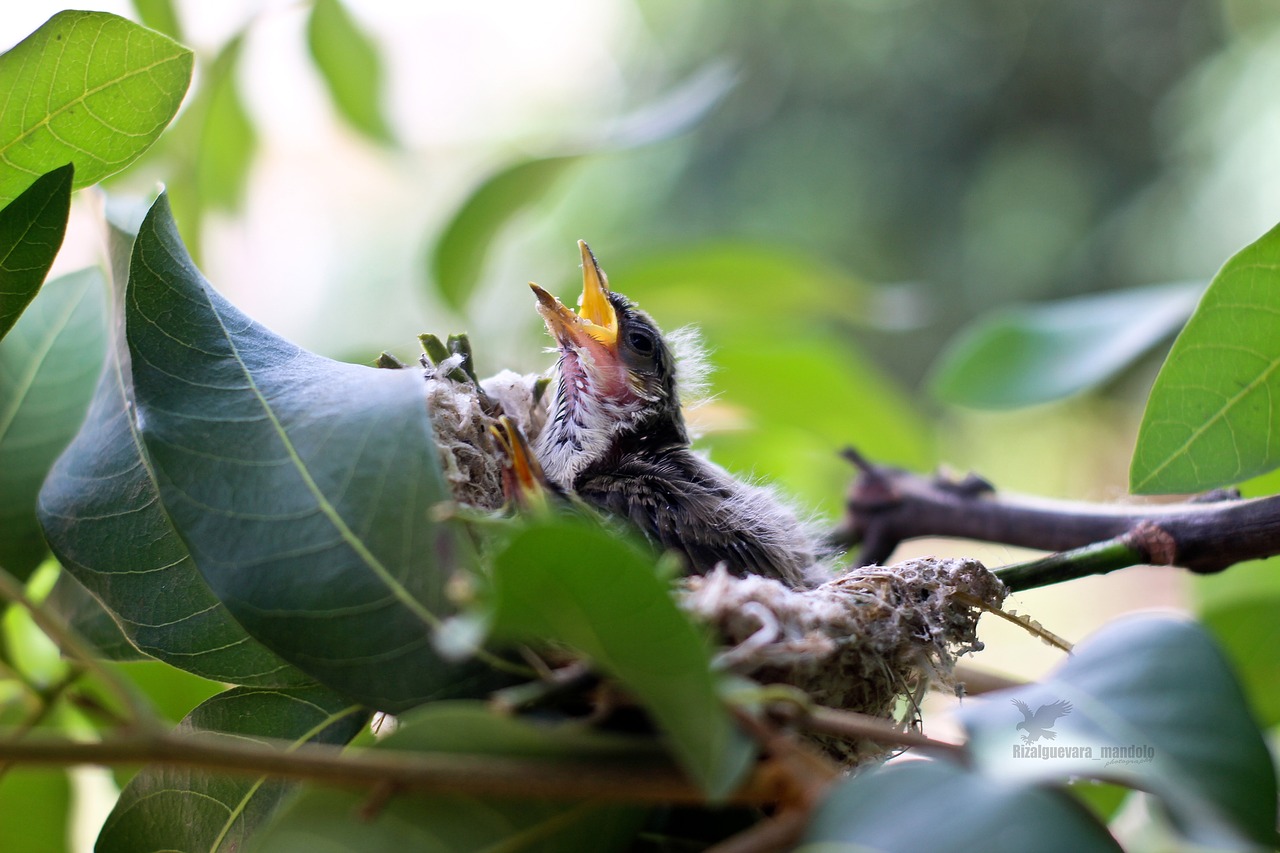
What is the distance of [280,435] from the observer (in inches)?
25.5

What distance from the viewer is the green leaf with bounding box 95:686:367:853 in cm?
70

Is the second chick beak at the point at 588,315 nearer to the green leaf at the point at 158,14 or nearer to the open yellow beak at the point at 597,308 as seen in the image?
the open yellow beak at the point at 597,308

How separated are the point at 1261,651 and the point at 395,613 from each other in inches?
45.6

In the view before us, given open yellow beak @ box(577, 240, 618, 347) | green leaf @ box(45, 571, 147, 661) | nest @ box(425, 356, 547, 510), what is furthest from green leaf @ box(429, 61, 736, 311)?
green leaf @ box(45, 571, 147, 661)

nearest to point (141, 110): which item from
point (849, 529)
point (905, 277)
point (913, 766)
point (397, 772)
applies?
point (397, 772)

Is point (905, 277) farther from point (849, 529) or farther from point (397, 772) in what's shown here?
point (397, 772)

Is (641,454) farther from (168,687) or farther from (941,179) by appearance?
(941,179)

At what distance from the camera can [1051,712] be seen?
54cm

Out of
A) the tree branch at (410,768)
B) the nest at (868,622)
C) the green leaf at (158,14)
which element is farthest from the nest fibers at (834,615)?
the green leaf at (158,14)

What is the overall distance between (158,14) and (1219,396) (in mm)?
1599

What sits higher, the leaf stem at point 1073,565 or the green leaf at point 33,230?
the green leaf at point 33,230

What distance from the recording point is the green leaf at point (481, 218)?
1636 millimetres

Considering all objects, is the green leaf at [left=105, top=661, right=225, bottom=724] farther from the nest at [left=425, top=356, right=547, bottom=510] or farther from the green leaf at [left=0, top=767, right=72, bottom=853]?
the nest at [left=425, top=356, right=547, bottom=510]

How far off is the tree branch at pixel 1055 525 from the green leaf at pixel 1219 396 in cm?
8
